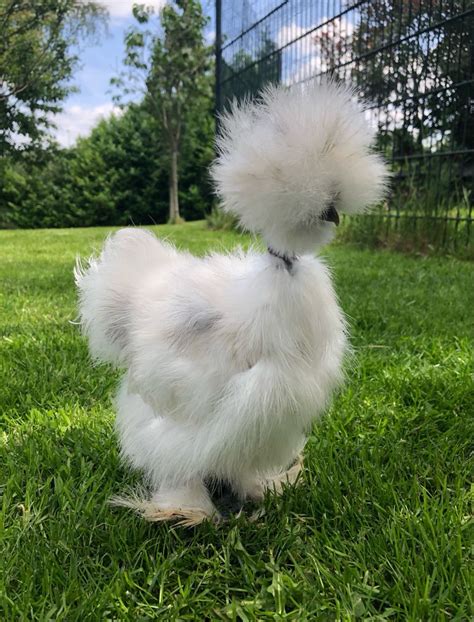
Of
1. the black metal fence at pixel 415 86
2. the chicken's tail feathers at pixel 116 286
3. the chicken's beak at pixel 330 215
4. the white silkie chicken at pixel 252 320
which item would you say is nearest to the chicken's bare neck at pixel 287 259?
the white silkie chicken at pixel 252 320

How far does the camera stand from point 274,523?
131cm

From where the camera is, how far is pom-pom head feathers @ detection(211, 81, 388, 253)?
964 mm

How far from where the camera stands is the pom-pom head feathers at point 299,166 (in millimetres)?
964

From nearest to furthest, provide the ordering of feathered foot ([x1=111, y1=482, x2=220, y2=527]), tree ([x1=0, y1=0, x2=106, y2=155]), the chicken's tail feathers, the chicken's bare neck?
the chicken's bare neck < feathered foot ([x1=111, y1=482, x2=220, y2=527]) < the chicken's tail feathers < tree ([x1=0, y1=0, x2=106, y2=155])

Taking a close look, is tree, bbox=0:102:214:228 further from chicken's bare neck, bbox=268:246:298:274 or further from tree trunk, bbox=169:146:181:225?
chicken's bare neck, bbox=268:246:298:274

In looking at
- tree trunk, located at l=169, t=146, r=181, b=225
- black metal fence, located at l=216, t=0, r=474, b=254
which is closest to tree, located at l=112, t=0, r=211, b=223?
tree trunk, located at l=169, t=146, r=181, b=225

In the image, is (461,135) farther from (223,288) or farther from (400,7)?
(223,288)

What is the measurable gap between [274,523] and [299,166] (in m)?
0.83

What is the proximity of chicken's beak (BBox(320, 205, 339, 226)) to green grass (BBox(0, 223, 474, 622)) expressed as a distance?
2.21 ft

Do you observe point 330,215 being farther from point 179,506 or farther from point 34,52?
point 34,52

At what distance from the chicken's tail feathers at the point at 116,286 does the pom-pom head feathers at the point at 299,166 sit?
1.43 feet

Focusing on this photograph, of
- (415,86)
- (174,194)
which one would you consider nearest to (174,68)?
(174,194)

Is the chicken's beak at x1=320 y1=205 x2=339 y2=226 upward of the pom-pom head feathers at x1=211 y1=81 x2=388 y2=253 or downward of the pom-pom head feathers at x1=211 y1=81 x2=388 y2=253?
downward

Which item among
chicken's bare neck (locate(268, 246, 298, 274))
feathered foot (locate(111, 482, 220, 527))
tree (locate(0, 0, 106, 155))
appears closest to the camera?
chicken's bare neck (locate(268, 246, 298, 274))
